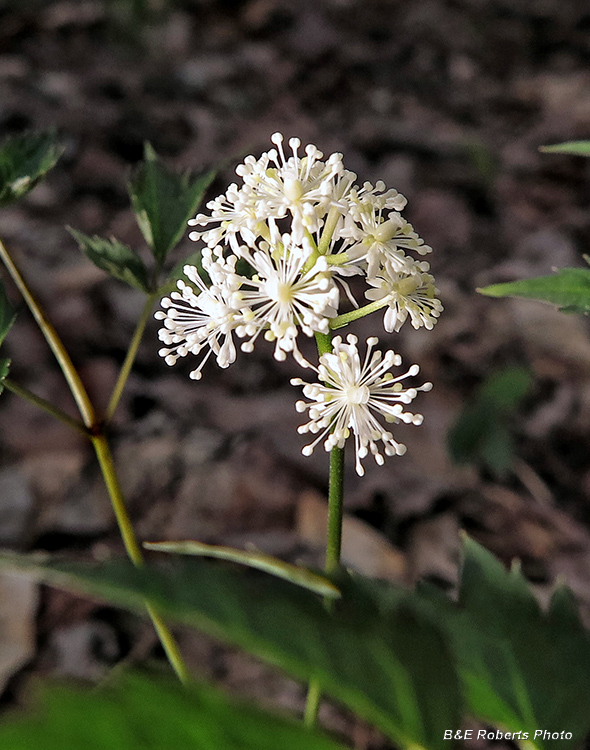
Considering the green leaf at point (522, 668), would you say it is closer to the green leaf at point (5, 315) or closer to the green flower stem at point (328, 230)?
the green flower stem at point (328, 230)

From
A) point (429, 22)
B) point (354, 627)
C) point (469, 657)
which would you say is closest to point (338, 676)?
point (354, 627)

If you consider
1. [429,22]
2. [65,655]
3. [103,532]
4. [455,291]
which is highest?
[429,22]

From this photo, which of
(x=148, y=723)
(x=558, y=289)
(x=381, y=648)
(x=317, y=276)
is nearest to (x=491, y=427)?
(x=558, y=289)

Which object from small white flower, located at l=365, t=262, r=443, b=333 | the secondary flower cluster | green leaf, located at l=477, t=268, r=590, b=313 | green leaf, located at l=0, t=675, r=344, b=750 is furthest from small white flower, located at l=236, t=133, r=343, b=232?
green leaf, located at l=0, t=675, r=344, b=750

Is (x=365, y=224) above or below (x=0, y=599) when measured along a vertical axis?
above

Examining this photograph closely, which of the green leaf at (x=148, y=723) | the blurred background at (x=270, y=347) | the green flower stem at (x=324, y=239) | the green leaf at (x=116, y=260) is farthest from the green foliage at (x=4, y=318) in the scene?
the green leaf at (x=148, y=723)

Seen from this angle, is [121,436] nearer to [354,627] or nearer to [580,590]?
[580,590]

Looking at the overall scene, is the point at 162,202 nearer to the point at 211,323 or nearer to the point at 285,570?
the point at 211,323
